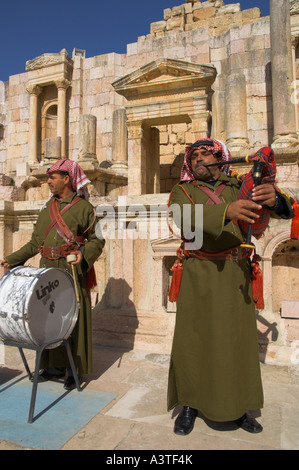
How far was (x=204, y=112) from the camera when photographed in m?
11.0

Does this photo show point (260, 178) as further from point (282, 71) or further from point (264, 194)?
point (282, 71)

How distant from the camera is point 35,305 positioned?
2840mm

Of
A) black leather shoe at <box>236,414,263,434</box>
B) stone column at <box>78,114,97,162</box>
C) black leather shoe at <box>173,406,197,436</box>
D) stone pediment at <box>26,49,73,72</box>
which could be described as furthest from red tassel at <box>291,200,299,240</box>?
stone pediment at <box>26,49,73,72</box>

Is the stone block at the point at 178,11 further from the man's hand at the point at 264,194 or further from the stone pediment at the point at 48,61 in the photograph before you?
the man's hand at the point at 264,194

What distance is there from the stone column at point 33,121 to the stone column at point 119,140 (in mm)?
3806

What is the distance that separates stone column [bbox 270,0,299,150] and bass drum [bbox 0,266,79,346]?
890 centimetres

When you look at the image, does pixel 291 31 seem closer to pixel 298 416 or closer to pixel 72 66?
pixel 72 66

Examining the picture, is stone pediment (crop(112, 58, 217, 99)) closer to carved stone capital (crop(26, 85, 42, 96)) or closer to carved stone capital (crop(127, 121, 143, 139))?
carved stone capital (crop(127, 121, 143, 139))

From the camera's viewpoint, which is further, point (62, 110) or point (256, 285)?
point (62, 110)

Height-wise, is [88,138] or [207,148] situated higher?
[88,138]

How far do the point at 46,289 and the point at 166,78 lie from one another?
9951 mm

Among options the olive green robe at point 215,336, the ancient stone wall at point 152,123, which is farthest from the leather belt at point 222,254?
the ancient stone wall at point 152,123

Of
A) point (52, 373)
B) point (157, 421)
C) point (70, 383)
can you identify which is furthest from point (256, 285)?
point (52, 373)
